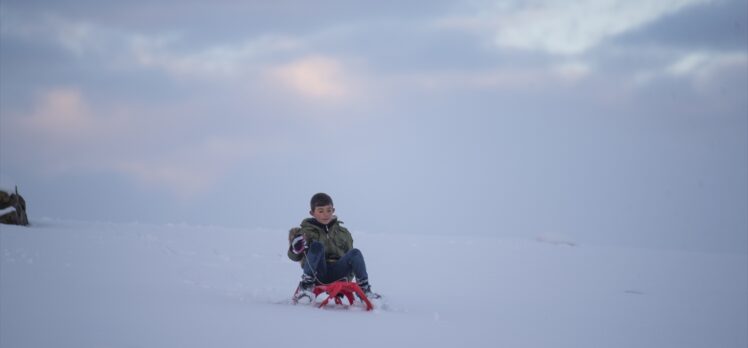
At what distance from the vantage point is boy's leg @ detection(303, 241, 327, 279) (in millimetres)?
5938

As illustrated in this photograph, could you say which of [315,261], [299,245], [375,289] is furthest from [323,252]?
[375,289]

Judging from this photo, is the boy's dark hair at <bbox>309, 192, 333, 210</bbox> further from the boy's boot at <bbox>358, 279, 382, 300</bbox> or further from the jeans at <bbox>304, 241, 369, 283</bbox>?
the boy's boot at <bbox>358, 279, 382, 300</bbox>

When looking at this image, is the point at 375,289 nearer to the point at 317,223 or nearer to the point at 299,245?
the point at 317,223

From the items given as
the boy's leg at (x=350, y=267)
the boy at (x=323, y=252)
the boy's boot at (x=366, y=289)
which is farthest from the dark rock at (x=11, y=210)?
the boy's boot at (x=366, y=289)

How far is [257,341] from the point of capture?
4.05 m

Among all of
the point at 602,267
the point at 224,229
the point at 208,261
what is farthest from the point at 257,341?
the point at 224,229

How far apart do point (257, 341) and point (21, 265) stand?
456 centimetres

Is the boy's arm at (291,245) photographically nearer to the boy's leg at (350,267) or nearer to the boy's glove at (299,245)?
the boy's glove at (299,245)

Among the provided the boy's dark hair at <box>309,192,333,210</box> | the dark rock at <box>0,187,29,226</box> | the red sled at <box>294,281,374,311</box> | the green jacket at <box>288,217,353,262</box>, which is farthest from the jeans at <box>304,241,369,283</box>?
the dark rock at <box>0,187,29,226</box>

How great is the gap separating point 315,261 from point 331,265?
0.89ft

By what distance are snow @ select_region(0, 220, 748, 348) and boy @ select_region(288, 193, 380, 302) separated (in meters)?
0.40

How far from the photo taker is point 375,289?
8.34 meters

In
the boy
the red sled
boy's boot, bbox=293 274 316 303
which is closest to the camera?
the red sled

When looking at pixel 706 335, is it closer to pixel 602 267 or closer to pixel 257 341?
pixel 257 341
